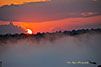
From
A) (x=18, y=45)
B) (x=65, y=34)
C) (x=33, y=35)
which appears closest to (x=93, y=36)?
(x=65, y=34)

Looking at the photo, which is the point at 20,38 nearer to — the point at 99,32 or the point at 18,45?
the point at 18,45

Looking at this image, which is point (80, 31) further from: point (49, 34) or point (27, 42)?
point (27, 42)

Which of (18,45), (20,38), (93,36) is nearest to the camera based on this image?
(93,36)

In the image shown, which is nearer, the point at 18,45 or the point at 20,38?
the point at 18,45

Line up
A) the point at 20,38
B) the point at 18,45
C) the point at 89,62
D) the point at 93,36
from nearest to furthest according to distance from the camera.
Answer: the point at 89,62 → the point at 93,36 → the point at 18,45 → the point at 20,38

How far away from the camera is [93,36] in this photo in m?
28.8

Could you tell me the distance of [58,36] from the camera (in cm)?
3177

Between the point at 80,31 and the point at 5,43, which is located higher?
the point at 80,31

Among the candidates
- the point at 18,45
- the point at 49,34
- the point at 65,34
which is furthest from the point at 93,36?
the point at 18,45

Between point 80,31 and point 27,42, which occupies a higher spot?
point 80,31

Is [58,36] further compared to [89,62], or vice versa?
[58,36]

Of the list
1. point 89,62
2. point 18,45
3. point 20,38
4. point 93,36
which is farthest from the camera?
point 20,38

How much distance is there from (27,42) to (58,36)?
581cm

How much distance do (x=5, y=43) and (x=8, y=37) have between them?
2.21 m
